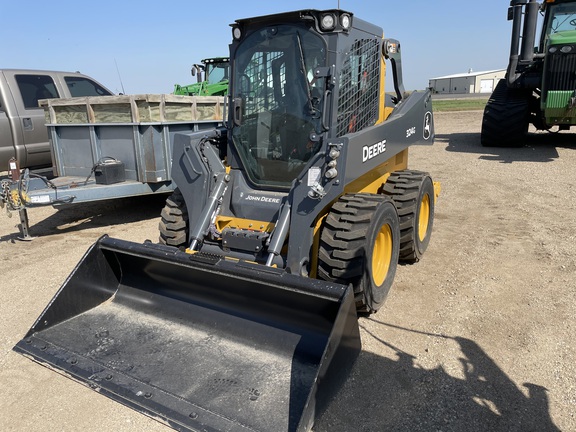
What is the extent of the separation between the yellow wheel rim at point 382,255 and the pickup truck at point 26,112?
6.34 meters

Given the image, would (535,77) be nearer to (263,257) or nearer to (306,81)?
(306,81)

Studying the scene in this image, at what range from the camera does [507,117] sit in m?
10.8

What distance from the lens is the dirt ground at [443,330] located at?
8.95 ft

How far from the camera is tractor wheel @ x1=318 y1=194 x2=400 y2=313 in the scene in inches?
133

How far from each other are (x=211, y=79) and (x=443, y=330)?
29.7 ft

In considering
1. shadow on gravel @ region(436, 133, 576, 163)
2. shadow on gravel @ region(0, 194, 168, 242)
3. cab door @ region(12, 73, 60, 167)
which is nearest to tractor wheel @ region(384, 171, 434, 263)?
shadow on gravel @ region(0, 194, 168, 242)

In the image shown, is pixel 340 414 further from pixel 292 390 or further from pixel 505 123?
pixel 505 123

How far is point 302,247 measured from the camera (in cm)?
353

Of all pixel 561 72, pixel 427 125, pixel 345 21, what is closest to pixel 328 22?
pixel 345 21

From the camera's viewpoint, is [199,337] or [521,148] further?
[521,148]

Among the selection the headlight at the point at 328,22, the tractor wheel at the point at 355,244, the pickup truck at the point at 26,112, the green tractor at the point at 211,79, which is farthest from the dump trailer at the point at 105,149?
the green tractor at the point at 211,79

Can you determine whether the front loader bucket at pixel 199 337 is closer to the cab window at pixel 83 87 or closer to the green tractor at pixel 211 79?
the cab window at pixel 83 87

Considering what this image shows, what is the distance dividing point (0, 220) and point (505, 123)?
10.6 metres

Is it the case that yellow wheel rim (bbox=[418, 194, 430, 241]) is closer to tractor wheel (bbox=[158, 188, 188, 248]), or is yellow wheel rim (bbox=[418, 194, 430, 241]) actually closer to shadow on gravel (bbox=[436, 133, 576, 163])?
tractor wheel (bbox=[158, 188, 188, 248])
